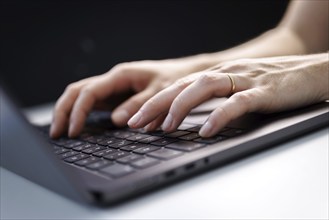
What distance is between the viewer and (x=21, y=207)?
413 millimetres

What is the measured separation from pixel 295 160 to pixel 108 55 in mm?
1466

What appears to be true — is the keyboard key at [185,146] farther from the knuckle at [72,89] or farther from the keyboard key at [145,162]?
the knuckle at [72,89]

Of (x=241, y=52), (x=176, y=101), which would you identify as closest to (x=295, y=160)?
(x=176, y=101)

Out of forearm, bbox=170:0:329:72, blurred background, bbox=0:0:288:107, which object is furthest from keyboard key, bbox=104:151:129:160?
blurred background, bbox=0:0:288:107

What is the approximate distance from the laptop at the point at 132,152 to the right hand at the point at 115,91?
149 millimetres

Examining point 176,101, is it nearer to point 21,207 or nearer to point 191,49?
point 21,207

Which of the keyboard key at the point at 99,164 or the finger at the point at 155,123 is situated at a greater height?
the finger at the point at 155,123

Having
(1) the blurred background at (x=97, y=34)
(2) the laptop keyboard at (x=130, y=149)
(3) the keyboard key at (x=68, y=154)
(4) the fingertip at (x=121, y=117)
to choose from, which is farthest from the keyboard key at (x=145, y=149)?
(1) the blurred background at (x=97, y=34)

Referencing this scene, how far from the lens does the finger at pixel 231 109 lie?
501mm

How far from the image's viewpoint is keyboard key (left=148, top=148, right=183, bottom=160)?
0.43 m

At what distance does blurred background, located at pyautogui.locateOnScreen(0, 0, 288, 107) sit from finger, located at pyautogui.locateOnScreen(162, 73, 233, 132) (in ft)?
3.31

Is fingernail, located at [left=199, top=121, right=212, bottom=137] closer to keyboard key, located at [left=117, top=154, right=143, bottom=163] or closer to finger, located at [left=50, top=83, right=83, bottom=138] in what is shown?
keyboard key, located at [left=117, top=154, right=143, bottom=163]

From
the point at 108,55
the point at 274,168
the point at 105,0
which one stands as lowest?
the point at 274,168

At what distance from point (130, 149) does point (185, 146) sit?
7cm
